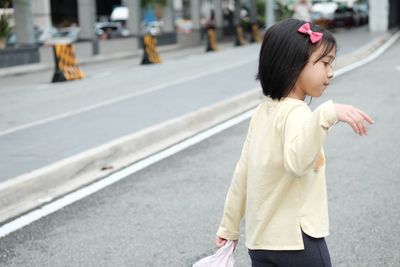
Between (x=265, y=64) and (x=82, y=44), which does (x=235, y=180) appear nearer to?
(x=265, y=64)

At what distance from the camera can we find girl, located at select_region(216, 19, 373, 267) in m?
2.38

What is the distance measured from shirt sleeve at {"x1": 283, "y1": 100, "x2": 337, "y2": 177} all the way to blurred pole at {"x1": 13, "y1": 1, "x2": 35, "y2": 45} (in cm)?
2250

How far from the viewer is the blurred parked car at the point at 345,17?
52906 millimetres

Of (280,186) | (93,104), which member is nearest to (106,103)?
(93,104)

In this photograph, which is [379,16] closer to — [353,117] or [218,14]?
[218,14]

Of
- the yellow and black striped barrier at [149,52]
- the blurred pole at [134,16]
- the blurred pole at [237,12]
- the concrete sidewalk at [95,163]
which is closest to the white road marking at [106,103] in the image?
the concrete sidewalk at [95,163]

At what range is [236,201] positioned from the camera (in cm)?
271

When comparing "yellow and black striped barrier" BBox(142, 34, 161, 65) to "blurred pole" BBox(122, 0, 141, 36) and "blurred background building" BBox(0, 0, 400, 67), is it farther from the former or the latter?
"blurred pole" BBox(122, 0, 141, 36)

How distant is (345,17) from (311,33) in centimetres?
5268

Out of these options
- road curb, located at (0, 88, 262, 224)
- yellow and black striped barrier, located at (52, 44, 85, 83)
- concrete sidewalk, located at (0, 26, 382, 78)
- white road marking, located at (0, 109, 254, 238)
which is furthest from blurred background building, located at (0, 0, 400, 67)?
white road marking, located at (0, 109, 254, 238)

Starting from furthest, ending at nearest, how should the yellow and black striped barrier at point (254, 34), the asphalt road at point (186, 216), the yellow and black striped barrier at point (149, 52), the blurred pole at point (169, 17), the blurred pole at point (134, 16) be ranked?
the yellow and black striped barrier at point (254, 34) < the blurred pole at point (169, 17) < the blurred pole at point (134, 16) < the yellow and black striped barrier at point (149, 52) < the asphalt road at point (186, 216)

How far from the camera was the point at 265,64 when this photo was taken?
2.45m

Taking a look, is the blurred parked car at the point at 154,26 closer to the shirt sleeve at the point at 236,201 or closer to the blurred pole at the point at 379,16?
the blurred pole at the point at 379,16

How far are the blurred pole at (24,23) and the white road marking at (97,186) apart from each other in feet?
51.7
